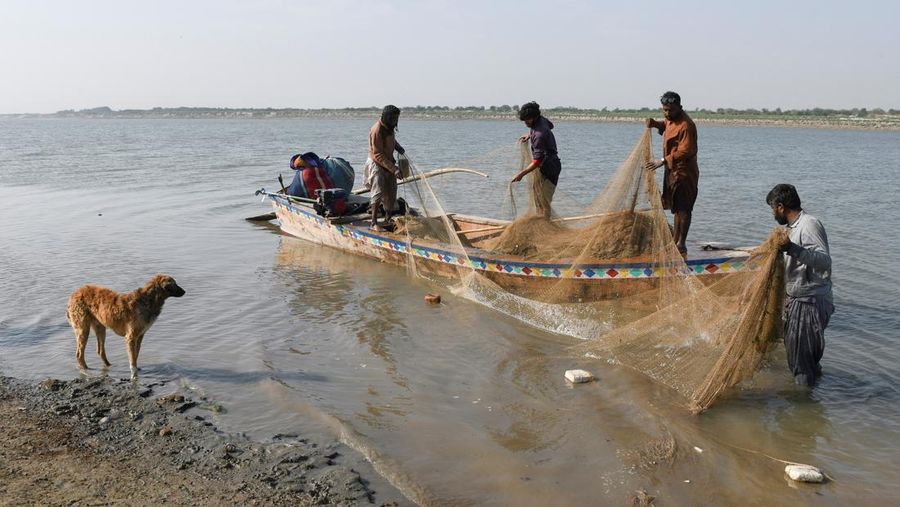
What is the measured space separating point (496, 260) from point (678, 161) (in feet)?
7.44

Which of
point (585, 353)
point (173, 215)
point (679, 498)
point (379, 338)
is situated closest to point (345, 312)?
point (379, 338)

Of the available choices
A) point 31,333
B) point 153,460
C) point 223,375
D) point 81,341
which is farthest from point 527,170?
point 31,333

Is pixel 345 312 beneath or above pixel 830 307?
beneath

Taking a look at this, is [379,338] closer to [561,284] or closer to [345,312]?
[345,312]

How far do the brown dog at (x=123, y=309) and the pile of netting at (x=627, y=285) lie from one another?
3574mm

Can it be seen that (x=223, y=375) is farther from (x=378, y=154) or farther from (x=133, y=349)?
(x=378, y=154)

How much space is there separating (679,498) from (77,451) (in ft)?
12.2

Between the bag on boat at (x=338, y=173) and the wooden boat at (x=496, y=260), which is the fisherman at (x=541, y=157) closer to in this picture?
the wooden boat at (x=496, y=260)

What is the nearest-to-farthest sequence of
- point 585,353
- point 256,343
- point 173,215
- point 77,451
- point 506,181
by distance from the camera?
point 77,451 < point 585,353 < point 256,343 < point 506,181 < point 173,215

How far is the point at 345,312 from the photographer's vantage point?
8.00 m

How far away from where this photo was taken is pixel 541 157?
8195 millimetres

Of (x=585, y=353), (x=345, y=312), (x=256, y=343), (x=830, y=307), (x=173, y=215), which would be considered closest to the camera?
(x=830, y=307)

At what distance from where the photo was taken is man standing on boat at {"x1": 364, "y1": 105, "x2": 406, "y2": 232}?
29.9ft

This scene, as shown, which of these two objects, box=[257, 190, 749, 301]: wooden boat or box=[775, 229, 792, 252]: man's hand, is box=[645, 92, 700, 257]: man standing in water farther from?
box=[775, 229, 792, 252]: man's hand
